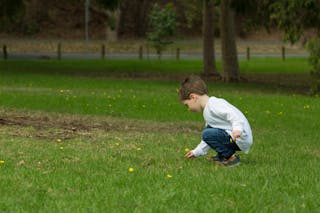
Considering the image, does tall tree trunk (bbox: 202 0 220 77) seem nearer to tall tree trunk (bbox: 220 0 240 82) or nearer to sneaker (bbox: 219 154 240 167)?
tall tree trunk (bbox: 220 0 240 82)

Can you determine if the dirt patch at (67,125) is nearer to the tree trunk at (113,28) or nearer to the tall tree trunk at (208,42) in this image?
the tall tree trunk at (208,42)

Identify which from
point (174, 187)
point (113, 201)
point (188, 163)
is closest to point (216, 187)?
point (174, 187)

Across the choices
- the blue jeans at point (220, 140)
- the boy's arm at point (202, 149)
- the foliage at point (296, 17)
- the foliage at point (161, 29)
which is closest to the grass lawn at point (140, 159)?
the boy's arm at point (202, 149)

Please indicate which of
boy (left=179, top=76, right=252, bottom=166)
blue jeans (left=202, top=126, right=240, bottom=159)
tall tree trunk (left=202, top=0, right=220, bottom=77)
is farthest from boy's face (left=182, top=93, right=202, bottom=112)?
tall tree trunk (left=202, top=0, right=220, bottom=77)

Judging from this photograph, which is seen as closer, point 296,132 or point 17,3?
point 296,132

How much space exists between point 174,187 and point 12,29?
6189 centimetres

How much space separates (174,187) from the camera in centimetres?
768

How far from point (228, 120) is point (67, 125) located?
6160mm

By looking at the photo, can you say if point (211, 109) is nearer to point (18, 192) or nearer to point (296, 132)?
point (18, 192)

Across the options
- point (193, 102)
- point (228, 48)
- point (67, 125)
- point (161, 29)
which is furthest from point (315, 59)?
point (161, 29)

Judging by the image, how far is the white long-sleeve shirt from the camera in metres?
9.07

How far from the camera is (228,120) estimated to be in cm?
920

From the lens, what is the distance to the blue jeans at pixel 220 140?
9383 mm

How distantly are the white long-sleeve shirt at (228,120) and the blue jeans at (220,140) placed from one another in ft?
0.25
